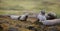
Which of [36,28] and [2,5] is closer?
[36,28]

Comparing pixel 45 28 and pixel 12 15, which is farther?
pixel 12 15

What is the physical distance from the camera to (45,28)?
10.5 ft

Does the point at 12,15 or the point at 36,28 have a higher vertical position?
the point at 12,15

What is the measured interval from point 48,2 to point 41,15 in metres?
0.38

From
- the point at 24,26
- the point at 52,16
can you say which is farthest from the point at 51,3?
the point at 24,26

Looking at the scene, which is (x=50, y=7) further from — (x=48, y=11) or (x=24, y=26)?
(x=24, y=26)

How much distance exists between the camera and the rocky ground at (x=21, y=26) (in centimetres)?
319

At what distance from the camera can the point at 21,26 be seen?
3.27 meters

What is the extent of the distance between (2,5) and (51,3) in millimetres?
1153

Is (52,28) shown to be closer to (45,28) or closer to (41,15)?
(45,28)

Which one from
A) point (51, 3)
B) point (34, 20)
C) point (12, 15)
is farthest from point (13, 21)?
point (51, 3)

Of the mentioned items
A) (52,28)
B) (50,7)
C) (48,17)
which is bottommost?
(52,28)

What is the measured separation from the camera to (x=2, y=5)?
137 inches

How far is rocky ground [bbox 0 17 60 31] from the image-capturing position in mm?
3188
